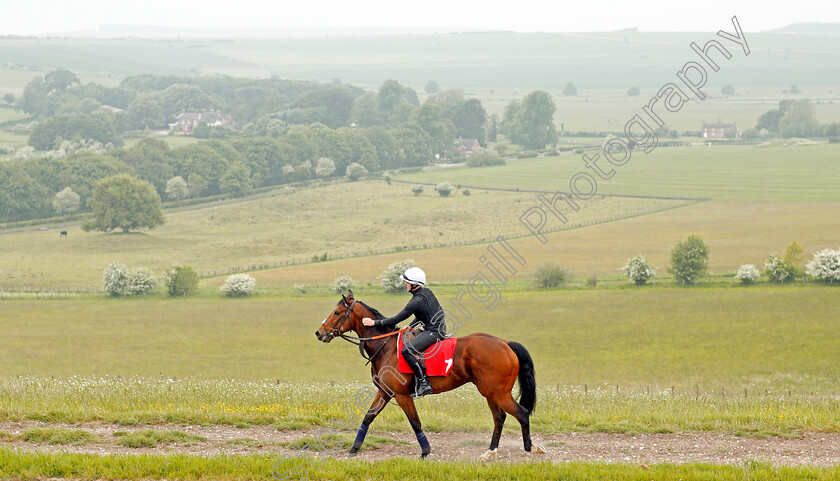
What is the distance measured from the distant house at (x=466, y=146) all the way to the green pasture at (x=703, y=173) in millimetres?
19139

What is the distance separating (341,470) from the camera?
1384cm

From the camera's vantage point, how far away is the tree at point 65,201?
4318 inches

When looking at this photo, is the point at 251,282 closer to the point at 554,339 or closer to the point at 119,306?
the point at 119,306

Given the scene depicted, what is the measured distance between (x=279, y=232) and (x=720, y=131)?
132547mm

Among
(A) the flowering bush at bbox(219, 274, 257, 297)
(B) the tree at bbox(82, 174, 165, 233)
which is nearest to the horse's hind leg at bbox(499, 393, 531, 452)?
(A) the flowering bush at bbox(219, 274, 257, 297)

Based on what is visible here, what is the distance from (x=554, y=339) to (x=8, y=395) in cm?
3200

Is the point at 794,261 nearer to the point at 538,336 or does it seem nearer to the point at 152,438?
the point at 538,336

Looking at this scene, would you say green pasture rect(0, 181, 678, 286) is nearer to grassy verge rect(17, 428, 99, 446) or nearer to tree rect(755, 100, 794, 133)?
grassy verge rect(17, 428, 99, 446)

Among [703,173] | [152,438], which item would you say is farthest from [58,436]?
[703,173]

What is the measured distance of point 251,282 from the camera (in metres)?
61.1

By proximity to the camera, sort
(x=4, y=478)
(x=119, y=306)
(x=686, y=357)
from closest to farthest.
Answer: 1. (x=4, y=478)
2. (x=686, y=357)
3. (x=119, y=306)

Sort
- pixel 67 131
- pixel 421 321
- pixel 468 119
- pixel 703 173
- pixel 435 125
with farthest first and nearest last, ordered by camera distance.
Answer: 1. pixel 468 119
2. pixel 435 125
3. pixel 67 131
4. pixel 703 173
5. pixel 421 321

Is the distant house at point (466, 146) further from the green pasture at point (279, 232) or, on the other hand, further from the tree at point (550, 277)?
the tree at point (550, 277)

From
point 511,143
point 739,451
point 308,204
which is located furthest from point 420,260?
point 511,143
